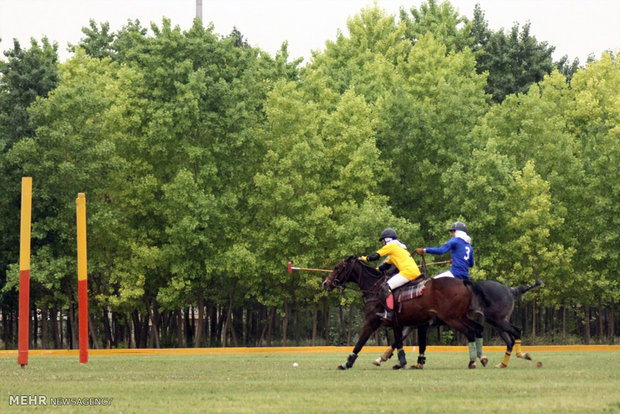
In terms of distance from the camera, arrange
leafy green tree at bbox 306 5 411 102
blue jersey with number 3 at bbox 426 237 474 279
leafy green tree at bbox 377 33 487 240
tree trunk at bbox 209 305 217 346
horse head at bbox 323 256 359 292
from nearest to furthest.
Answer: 1. blue jersey with number 3 at bbox 426 237 474 279
2. horse head at bbox 323 256 359 292
3. leafy green tree at bbox 377 33 487 240
4. tree trunk at bbox 209 305 217 346
5. leafy green tree at bbox 306 5 411 102

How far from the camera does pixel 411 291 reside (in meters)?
23.2

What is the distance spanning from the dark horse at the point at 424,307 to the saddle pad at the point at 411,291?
0.27ft

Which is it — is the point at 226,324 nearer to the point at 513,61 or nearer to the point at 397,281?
the point at 513,61

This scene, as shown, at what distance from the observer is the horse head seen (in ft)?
79.6

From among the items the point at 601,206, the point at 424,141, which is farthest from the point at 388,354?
the point at 424,141

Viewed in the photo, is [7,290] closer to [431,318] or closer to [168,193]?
[168,193]

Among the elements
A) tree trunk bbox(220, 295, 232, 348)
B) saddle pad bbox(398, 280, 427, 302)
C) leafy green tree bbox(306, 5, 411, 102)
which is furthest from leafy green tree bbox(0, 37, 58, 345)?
saddle pad bbox(398, 280, 427, 302)

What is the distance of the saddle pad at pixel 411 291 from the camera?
75.5 ft

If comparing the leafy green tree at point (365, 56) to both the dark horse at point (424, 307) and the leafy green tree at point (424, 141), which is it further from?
the dark horse at point (424, 307)

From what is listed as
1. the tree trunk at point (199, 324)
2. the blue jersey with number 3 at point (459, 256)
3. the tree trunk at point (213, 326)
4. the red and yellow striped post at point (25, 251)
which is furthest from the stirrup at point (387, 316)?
the tree trunk at point (213, 326)

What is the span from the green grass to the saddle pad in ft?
4.94

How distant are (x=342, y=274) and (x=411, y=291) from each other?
71.5 inches

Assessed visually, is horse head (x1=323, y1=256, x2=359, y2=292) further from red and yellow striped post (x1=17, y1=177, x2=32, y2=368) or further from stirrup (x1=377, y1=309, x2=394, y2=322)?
red and yellow striped post (x1=17, y1=177, x2=32, y2=368)

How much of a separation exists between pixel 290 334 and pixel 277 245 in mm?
14571
